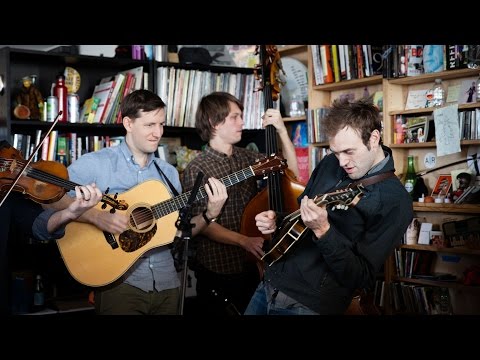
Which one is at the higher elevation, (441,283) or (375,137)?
(375,137)

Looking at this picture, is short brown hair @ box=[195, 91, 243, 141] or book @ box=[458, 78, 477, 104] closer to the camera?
short brown hair @ box=[195, 91, 243, 141]

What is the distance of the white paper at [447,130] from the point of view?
3652mm

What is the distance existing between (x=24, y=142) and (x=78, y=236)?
1260 mm

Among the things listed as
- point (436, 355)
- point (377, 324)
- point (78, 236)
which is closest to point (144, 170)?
point (78, 236)

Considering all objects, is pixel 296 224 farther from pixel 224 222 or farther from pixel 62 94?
pixel 62 94

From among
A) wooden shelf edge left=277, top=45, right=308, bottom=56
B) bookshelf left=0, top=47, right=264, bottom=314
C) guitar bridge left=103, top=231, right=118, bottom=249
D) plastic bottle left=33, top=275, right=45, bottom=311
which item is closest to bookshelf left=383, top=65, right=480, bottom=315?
wooden shelf edge left=277, top=45, right=308, bottom=56

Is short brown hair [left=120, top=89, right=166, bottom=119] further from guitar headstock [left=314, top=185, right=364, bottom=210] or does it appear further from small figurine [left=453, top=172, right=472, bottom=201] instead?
small figurine [left=453, top=172, right=472, bottom=201]

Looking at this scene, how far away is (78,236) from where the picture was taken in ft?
9.25

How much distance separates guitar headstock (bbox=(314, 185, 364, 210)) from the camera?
2309 mm

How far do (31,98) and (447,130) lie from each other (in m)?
2.43

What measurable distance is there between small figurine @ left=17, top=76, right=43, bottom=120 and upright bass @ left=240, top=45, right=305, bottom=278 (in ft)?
4.67

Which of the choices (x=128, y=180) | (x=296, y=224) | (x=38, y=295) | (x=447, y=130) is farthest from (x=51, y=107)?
(x=447, y=130)

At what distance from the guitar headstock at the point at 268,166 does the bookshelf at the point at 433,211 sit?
1243mm

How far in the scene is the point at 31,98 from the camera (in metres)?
3.88
